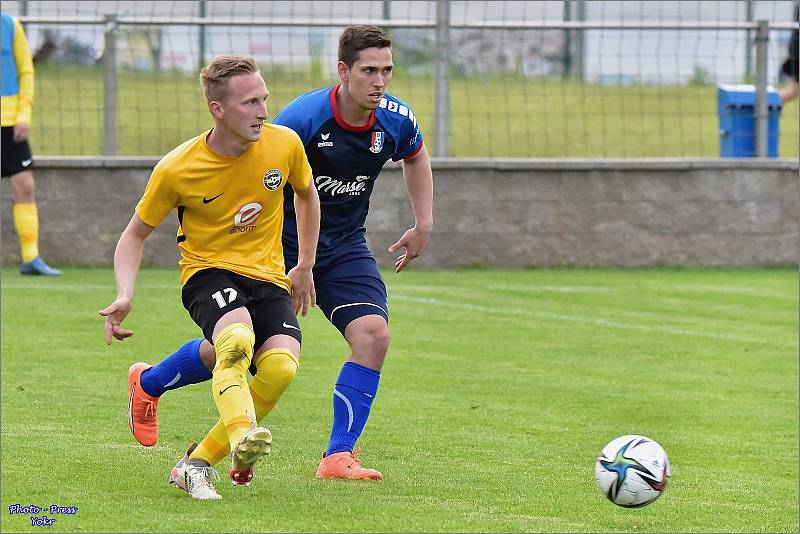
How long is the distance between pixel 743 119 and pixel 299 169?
10.4 m

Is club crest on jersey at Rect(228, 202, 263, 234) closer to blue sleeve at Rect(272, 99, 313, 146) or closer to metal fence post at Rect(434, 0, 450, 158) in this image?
blue sleeve at Rect(272, 99, 313, 146)

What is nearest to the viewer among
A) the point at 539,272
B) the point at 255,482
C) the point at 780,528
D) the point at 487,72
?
the point at 780,528

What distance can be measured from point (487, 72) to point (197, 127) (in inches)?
129

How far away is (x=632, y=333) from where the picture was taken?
404 inches

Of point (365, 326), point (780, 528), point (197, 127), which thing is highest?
point (197, 127)

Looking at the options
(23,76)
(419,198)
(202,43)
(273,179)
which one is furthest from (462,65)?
(273,179)

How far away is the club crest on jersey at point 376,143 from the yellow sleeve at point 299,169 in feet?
2.01

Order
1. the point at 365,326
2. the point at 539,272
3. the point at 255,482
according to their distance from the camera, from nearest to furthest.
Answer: the point at 255,482
the point at 365,326
the point at 539,272

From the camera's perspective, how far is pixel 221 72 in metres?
5.29

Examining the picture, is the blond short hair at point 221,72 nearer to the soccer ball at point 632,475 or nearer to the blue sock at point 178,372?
the blue sock at point 178,372

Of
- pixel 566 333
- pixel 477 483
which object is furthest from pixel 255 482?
pixel 566 333

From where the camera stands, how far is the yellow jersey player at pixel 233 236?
17.1ft

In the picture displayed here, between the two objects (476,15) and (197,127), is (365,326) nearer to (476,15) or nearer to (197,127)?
(476,15)

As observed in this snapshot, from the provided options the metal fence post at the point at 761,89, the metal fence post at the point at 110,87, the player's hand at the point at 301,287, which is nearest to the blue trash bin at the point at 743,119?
the metal fence post at the point at 761,89
